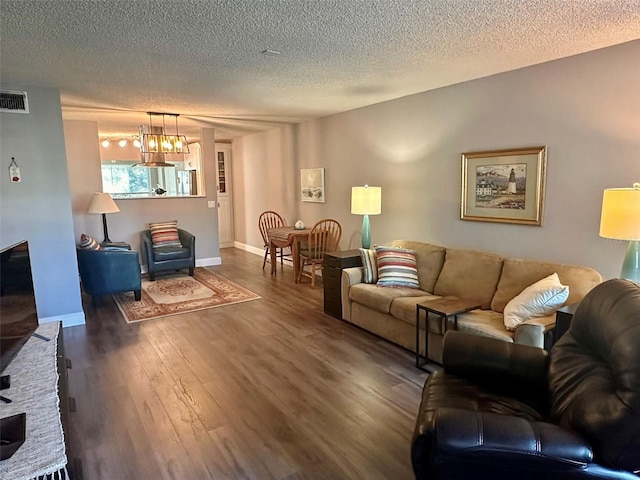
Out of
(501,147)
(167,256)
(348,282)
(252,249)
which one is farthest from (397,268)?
(252,249)

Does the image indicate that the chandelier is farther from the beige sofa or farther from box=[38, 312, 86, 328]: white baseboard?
the beige sofa

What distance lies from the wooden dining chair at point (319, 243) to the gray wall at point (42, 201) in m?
2.83

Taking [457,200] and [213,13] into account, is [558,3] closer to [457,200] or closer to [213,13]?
[213,13]

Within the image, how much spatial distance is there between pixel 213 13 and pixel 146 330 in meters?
3.09

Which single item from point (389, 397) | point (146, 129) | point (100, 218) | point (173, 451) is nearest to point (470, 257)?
point (389, 397)

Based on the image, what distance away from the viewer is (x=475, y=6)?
7.03 ft

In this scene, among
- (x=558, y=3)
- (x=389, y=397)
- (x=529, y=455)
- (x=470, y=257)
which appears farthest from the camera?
(x=470, y=257)

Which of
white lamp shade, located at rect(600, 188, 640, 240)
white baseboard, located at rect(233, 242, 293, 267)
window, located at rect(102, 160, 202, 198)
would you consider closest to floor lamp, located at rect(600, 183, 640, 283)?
white lamp shade, located at rect(600, 188, 640, 240)

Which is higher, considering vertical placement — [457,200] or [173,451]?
[457,200]

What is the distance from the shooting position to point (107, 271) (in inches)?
189

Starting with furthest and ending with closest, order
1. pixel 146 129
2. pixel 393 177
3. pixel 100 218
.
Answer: pixel 100 218 < pixel 146 129 < pixel 393 177

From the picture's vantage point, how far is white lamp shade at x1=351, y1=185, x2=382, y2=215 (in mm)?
4574

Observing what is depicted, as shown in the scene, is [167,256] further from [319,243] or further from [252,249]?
[252,249]

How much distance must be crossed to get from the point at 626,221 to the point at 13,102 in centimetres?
499
